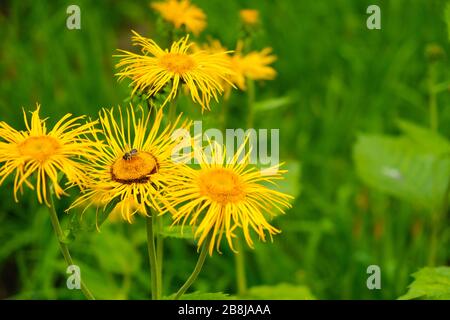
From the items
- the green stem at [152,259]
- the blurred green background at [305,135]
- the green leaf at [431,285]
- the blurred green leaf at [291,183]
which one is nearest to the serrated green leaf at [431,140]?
the blurred green background at [305,135]

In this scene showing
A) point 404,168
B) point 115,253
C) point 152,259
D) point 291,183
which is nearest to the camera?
point 152,259

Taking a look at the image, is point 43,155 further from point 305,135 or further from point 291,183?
point 305,135

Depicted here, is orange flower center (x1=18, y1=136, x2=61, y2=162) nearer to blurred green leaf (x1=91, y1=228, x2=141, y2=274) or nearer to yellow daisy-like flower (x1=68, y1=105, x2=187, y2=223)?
yellow daisy-like flower (x1=68, y1=105, x2=187, y2=223)

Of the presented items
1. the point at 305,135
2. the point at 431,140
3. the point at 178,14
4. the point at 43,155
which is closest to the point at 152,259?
the point at 43,155
